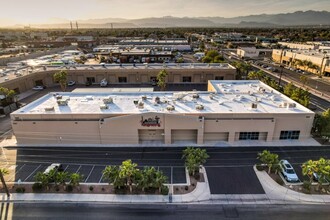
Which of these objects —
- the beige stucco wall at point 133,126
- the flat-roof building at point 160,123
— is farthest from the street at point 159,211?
the flat-roof building at point 160,123

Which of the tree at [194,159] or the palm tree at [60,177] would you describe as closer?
the palm tree at [60,177]

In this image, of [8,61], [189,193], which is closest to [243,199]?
[189,193]

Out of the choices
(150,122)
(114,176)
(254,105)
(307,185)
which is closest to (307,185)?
(307,185)

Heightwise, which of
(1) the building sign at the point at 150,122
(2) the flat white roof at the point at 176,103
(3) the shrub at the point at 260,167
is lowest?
(3) the shrub at the point at 260,167

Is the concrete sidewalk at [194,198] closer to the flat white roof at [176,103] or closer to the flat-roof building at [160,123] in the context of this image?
the flat-roof building at [160,123]

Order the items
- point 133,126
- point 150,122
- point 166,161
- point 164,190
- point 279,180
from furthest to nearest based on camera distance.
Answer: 1. point 133,126
2. point 150,122
3. point 166,161
4. point 279,180
5. point 164,190

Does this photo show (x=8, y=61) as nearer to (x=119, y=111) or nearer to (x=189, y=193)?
(x=119, y=111)

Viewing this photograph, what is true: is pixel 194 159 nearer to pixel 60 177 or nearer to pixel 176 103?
pixel 176 103
